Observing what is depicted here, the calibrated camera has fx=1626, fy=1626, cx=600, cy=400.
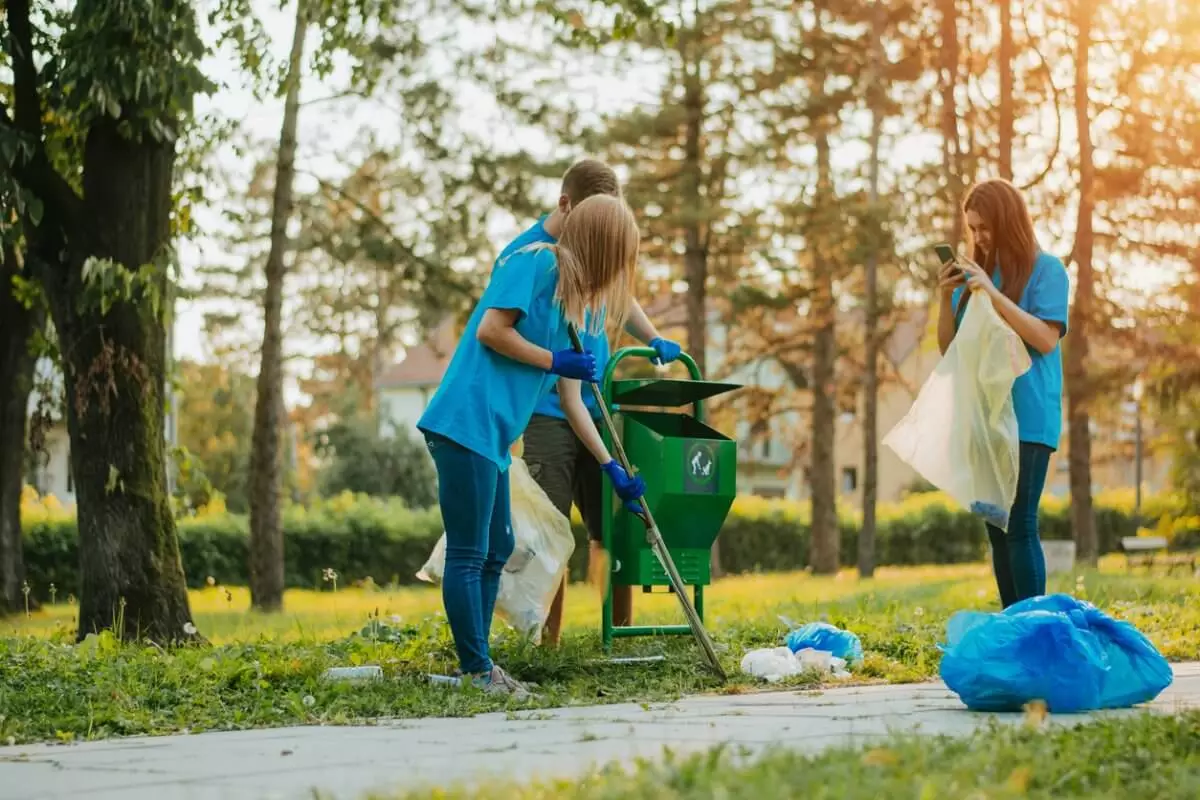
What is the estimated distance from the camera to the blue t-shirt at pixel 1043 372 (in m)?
6.41

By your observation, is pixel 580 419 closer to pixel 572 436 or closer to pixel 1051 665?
pixel 572 436

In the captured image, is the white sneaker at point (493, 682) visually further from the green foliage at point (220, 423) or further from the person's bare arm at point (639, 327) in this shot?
the green foliage at point (220, 423)

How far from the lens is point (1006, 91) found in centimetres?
2141

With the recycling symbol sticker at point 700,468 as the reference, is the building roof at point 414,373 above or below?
above

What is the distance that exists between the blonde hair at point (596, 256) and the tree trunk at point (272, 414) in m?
12.2

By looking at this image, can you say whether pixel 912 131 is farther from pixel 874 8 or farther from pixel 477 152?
pixel 477 152

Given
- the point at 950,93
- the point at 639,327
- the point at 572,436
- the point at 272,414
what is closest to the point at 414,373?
the point at 950,93

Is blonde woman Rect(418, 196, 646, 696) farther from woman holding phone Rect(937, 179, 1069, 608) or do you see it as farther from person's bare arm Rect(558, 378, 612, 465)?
woman holding phone Rect(937, 179, 1069, 608)

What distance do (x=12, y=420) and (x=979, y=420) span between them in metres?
11.0

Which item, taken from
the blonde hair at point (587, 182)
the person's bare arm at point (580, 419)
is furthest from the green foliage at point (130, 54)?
the person's bare arm at point (580, 419)

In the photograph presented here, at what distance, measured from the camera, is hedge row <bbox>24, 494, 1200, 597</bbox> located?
822 inches

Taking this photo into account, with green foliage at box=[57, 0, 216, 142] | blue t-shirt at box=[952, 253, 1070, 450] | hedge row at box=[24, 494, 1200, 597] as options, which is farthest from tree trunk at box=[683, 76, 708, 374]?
blue t-shirt at box=[952, 253, 1070, 450]

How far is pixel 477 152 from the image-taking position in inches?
733

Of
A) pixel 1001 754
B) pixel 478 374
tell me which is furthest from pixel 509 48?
pixel 1001 754
